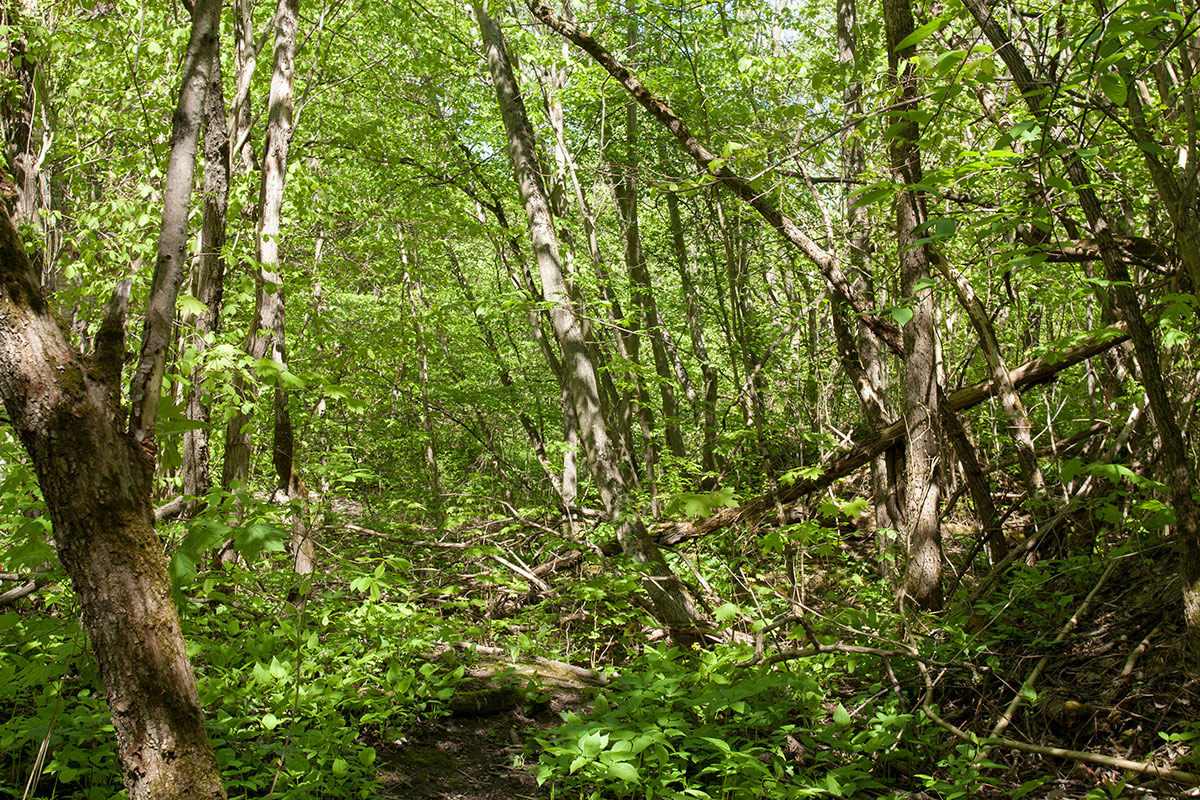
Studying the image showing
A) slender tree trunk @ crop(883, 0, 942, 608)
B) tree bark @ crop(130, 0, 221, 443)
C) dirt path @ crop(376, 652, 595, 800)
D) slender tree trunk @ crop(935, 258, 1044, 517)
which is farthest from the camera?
slender tree trunk @ crop(935, 258, 1044, 517)

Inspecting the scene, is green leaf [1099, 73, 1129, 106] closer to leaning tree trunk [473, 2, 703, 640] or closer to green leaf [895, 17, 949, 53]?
green leaf [895, 17, 949, 53]

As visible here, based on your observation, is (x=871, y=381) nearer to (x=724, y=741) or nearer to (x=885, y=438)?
(x=885, y=438)

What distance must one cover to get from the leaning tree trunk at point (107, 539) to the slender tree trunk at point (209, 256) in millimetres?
2996

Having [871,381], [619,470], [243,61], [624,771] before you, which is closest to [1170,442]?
[624,771]

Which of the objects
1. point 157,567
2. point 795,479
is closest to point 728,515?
point 795,479

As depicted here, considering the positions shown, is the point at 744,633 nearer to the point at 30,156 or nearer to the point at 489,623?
the point at 489,623

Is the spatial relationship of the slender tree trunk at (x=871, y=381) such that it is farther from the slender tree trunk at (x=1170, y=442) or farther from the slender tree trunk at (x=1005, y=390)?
the slender tree trunk at (x=1170, y=442)

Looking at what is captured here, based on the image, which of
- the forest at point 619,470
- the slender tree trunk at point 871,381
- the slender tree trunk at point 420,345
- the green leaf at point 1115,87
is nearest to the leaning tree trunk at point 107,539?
the forest at point 619,470

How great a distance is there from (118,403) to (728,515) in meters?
5.46

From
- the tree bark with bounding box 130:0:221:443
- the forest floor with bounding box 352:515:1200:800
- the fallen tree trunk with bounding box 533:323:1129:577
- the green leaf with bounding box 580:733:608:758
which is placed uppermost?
the tree bark with bounding box 130:0:221:443

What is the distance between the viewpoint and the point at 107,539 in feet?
6.54

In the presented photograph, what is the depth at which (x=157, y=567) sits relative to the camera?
2.09m

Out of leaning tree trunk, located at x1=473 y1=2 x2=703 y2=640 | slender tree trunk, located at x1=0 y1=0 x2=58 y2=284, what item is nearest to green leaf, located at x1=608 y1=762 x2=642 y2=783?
leaning tree trunk, located at x1=473 y1=2 x2=703 y2=640

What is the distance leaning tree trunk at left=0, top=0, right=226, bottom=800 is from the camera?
197 cm
